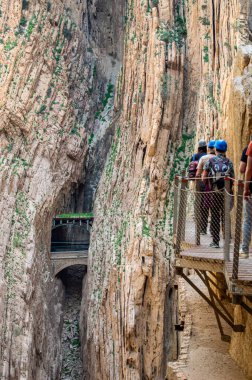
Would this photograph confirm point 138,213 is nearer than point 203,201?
No

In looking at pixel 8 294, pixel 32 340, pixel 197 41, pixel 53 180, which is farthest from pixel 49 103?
pixel 32 340

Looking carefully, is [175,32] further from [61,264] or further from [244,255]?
[244,255]

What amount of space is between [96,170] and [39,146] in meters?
5.88

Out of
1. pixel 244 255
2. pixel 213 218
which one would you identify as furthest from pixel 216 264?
pixel 213 218

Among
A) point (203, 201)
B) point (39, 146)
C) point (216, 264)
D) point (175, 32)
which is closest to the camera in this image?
point (216, 264)

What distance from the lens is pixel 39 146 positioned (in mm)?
34094

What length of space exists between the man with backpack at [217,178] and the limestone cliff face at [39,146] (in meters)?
20.9

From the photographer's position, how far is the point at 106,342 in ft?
92.3

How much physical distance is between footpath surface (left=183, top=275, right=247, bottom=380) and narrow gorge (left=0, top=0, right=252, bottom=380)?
9767mm

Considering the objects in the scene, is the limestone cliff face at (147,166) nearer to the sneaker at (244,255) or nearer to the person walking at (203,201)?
the person walking at (203,201)

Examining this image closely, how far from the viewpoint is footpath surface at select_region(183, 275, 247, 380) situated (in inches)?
349

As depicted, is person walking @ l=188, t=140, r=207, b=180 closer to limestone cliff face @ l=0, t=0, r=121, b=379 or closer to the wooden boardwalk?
the wooden boardwalk

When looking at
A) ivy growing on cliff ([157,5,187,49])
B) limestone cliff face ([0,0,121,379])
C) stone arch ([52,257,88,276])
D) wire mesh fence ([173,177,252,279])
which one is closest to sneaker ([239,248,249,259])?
wire mesh fence ([173,177,252,279])

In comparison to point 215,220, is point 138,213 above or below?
above
